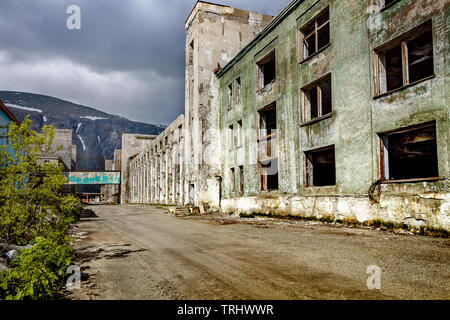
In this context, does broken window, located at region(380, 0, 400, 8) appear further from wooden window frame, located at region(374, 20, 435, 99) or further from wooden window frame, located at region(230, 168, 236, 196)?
wooden window frame, located at region(230, 168, 236, 196)

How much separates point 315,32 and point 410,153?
21.6 ft

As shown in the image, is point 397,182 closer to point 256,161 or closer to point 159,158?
point 256,161

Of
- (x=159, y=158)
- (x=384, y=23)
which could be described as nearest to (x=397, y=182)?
(x=384, y=23)

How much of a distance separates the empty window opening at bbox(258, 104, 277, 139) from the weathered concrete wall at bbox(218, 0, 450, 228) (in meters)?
0.34

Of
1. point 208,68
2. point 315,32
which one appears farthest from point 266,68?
point 208,68

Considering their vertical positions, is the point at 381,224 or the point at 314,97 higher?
the point at 314,97

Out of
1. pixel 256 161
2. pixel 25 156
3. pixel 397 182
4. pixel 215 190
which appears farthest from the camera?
pixel 215 190

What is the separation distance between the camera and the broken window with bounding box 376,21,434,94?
1028 centimetres

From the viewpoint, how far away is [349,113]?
1215cm

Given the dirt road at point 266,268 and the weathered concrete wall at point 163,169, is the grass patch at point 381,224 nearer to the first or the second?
the dirt road at point 266,268

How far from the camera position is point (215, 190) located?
22922mm

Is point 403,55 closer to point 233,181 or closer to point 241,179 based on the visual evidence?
point 241,179

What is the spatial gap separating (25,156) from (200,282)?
363cm

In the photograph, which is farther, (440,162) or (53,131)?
(440,162)
